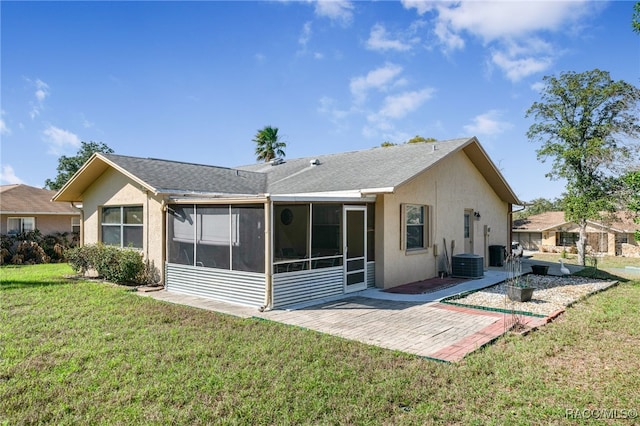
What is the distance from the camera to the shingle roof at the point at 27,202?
20172 mm

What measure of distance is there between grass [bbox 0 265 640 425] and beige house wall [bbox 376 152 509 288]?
15.4 ft

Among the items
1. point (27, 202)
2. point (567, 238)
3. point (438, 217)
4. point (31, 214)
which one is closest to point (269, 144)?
point (27, 202)

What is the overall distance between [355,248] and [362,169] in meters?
3.45

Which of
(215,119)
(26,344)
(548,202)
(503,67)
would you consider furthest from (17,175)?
(548,202)

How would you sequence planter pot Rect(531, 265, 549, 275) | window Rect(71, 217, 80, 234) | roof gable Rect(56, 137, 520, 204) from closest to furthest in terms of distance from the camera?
roof gable Rect(56, 137, 520, 204)
planter pot Rect(531, 265, 549, 275)
window Rect(71, 217, 80, 234)

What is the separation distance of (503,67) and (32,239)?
22.9 meters

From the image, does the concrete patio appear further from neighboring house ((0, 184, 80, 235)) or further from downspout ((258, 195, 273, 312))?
neighboring house ((0, 184, 80, 235))

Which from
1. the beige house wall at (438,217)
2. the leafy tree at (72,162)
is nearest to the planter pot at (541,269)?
the beige house wall at (438,217)

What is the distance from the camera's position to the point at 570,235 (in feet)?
133

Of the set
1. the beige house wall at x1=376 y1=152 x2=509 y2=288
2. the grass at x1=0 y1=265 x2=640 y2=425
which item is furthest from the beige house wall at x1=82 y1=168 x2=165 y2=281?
the beige house wall at x1=376 y1=152 x2=509 y2=288

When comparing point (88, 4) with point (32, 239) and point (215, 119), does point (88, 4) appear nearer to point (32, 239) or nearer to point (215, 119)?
point (215, 119)

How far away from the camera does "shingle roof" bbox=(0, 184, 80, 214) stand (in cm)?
2017

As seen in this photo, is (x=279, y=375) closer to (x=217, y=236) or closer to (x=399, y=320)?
(x=399, y=320)

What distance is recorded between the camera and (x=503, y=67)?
15422mm
